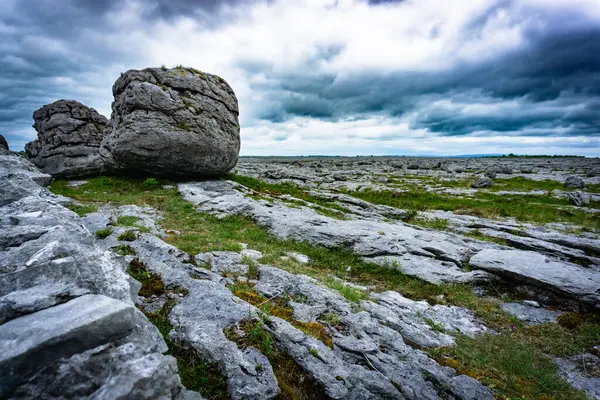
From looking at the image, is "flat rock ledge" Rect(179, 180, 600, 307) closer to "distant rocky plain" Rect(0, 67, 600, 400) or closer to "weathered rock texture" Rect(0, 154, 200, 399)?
"distant rocky plain" Rect(0, 67, 600, 400)

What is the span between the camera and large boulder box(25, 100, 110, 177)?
108 ft

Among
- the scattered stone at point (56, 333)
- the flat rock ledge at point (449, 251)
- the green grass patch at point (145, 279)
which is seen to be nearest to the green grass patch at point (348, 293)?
the flat rock ledge at point (449, 251)

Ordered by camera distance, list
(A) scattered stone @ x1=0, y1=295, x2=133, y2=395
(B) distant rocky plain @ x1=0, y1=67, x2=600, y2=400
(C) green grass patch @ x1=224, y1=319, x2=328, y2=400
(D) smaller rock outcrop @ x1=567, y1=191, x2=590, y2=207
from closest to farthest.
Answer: (A) scattered stone @ x1=0, y1=295, x2=133, y2=395
(B) distant rocky plain @ x1=0, y1=67, x2=600, y2=400
(C) green grass patch @ x1=224, y1=319, x2=328, y2=400
(D) smaller rock outcrop @ x1=567, y1=191, x2=590, y2=207

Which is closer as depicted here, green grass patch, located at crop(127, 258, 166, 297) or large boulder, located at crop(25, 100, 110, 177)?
green grass patch, located at crop(127, 258, 166, 297)

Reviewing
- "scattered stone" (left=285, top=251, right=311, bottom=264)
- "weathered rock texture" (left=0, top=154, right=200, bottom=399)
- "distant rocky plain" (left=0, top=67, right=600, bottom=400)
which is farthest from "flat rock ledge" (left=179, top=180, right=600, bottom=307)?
"weathered rock texture" (left=0, top=154, right=200, bottom=399)

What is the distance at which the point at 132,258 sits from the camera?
9641 mm

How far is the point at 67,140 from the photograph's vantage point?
3572cm

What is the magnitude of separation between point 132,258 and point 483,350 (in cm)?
1198

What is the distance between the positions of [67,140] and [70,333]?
1705 inches

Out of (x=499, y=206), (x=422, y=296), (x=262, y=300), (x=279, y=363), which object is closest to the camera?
(x=279, y=363)

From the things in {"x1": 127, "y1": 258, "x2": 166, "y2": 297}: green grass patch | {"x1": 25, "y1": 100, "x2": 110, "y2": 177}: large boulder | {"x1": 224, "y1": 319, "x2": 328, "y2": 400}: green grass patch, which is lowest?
{"x1": 224, "y1": 319, "x2": 328, "y2": 400}: green grass patch

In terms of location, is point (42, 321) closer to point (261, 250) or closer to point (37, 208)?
point (37, 208)

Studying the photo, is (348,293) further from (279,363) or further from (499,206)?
(499,206)

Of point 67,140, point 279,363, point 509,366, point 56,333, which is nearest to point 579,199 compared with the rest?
point 509,366
